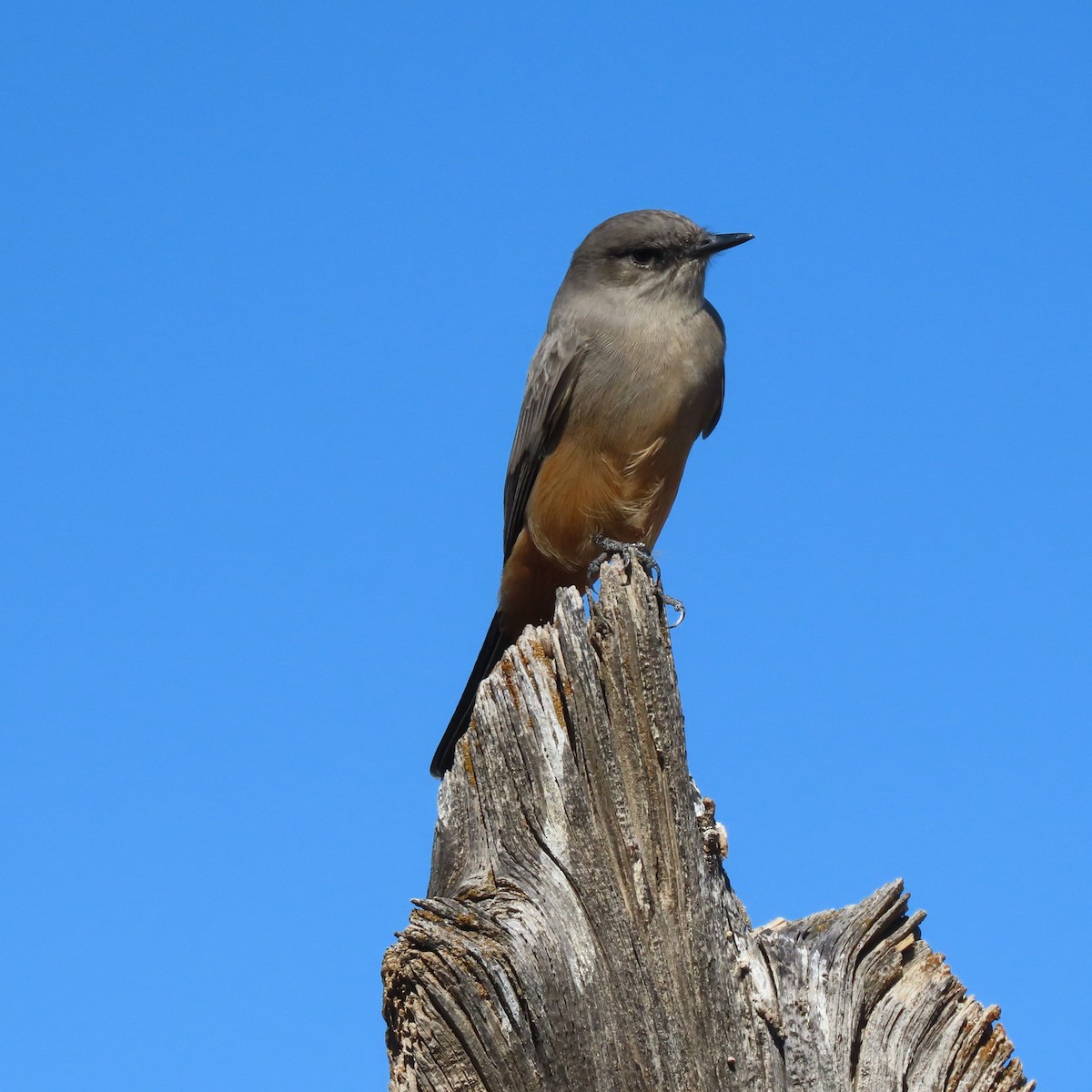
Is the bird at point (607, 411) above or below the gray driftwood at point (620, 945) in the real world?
above

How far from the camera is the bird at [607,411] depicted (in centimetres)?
718

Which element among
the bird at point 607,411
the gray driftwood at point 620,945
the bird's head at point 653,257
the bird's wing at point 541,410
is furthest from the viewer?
the bird's head at point 653,257

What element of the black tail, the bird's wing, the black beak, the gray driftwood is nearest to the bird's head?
the black beak

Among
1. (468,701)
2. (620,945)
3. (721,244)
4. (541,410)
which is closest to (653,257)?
(721,244)

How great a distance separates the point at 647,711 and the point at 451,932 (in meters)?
1.03

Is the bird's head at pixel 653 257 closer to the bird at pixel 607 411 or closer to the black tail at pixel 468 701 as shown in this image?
the bird at pixel 607 411

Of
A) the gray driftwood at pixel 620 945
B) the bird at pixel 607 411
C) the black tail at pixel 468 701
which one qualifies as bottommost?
the gray driftwood at pixel 620 945

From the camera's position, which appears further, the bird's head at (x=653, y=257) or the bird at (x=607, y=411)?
the bird's head at (x=653, y=257)

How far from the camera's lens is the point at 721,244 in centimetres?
768

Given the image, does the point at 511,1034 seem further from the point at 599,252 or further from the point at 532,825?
the point at 599,252

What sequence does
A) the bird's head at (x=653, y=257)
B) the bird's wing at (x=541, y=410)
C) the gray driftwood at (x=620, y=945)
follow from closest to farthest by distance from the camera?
the gray driftwood at (x=620, y=945) → the bird's wing at (x=541, y=410) → the bird's head at (x=653, y=257)

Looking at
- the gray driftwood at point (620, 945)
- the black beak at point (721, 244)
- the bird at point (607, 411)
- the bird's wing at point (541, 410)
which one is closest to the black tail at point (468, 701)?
the bird at point (607, 411)

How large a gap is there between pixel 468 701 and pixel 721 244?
2.96 m

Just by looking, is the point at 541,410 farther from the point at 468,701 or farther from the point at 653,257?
the point at 468,701
